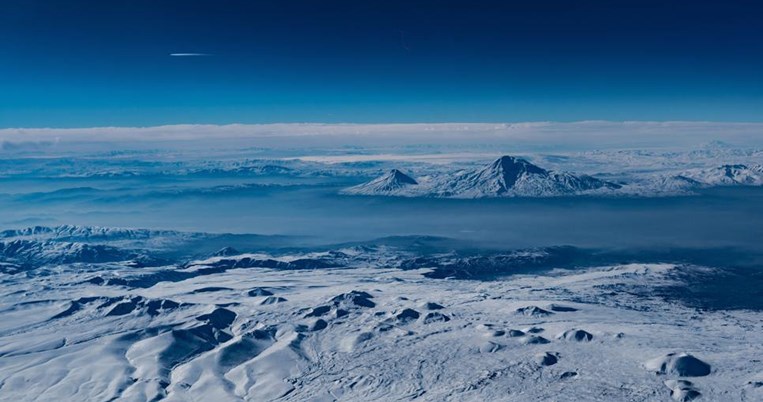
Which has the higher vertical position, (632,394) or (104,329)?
(632,394)

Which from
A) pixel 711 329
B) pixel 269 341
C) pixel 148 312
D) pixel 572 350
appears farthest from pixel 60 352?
pixel 711 329

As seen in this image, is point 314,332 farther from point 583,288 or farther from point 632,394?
point 583,288

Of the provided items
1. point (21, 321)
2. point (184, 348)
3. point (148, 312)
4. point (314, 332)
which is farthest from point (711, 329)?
point (21, 321)

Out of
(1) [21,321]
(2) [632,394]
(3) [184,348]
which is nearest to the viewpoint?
(2) [632,394]

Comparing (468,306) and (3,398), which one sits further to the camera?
(468,306)

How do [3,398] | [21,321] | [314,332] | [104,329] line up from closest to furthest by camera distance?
[3,398], [314,332], [104,329], [21,321]

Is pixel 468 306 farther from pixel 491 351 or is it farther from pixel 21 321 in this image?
pixel 21 321

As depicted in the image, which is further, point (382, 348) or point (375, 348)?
point (375, 348)

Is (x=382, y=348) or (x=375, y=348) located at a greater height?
(x=382, y=348)
